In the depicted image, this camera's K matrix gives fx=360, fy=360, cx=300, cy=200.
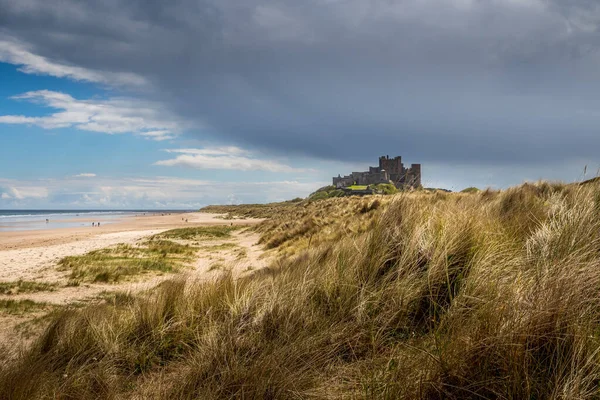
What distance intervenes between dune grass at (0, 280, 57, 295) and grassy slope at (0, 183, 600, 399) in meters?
6.17

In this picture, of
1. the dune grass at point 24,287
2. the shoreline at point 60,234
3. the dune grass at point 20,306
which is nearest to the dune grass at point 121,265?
the dune grass at point 24,287

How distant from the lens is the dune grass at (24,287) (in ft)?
29.8

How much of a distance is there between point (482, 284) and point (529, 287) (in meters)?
0.44

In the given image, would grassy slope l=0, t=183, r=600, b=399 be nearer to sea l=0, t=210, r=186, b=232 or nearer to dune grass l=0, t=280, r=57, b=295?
dune grass l=0, t=280, r=57, b=295

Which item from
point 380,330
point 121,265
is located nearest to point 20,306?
point 121,265

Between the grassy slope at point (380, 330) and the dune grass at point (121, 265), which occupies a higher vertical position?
the grassy slope at point (380, 330)

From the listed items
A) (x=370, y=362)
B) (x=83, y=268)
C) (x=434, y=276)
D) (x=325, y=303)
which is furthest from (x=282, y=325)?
(x=83, y=268)

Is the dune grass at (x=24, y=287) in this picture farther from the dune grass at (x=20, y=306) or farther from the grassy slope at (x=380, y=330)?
the grassy slope at (x=380, y=330)

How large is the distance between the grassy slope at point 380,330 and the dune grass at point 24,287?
6170 mm

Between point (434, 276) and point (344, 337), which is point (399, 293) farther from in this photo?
point (344, 337)

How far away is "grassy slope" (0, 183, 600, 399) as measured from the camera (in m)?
2.09

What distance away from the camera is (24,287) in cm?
938

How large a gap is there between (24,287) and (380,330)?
10132mm

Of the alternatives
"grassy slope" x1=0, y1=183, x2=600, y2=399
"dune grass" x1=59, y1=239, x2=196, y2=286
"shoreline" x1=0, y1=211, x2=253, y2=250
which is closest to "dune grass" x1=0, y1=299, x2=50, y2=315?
"dune grass" x1=59, y1=239, x2=196, y2=286
